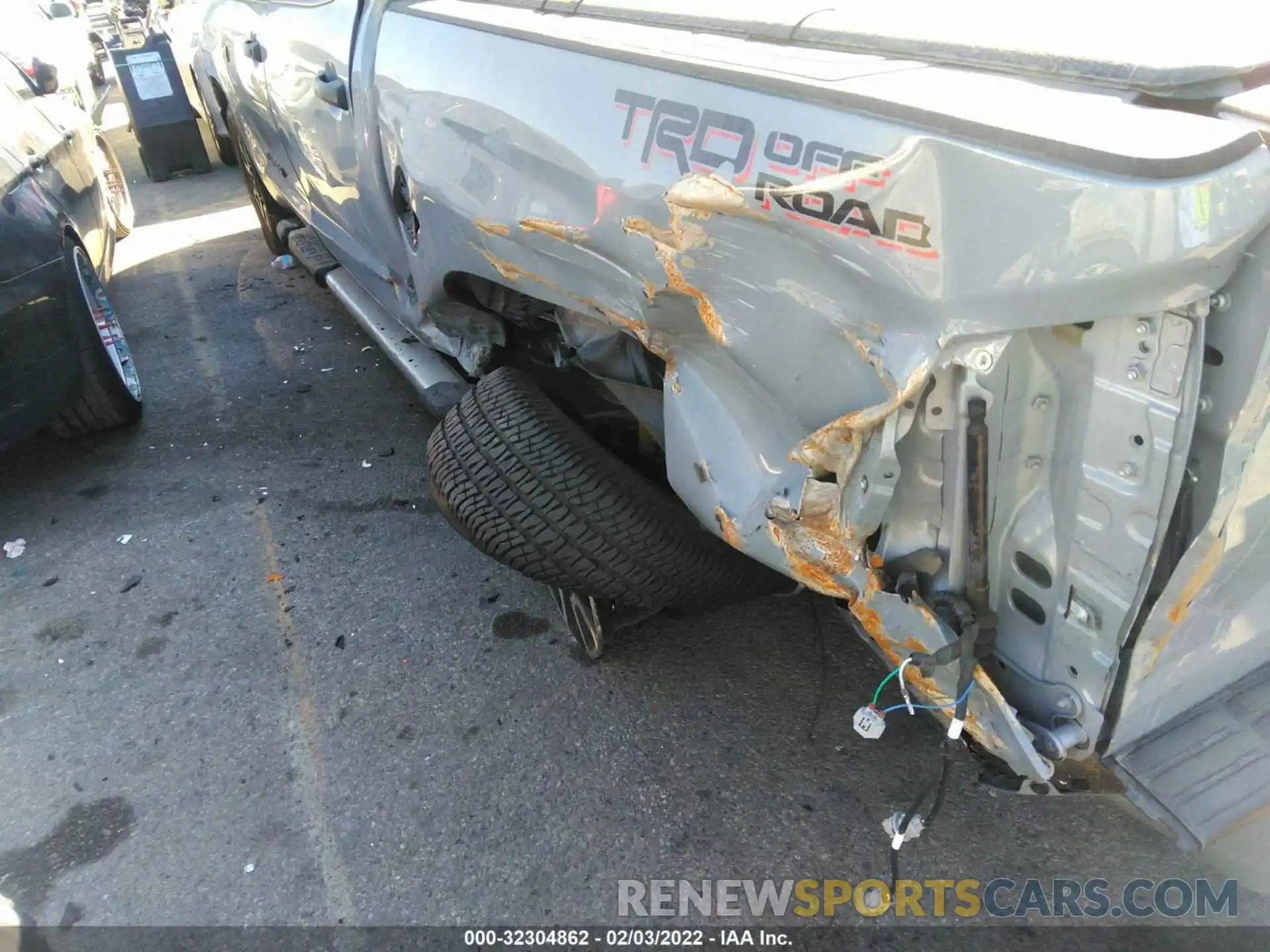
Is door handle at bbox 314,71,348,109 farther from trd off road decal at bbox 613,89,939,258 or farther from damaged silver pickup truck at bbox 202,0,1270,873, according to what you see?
trd off road decal at bbox 613,89,939,258

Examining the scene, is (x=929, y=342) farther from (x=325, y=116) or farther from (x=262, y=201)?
(x=262, y=201)

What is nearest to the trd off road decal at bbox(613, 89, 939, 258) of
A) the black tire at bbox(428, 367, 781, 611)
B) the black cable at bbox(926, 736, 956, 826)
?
the black tire at bbox(428, 367, 781, 611)

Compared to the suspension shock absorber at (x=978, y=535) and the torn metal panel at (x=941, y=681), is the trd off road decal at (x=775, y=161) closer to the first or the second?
the suspension shock absorber at (x=978, y=535)

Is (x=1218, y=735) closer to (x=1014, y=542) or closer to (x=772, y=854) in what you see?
(x=1014, y=542)

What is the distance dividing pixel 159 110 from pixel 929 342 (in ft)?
29.7

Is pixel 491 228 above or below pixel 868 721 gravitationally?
above

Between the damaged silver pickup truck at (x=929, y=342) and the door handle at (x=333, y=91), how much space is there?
696 millimetres

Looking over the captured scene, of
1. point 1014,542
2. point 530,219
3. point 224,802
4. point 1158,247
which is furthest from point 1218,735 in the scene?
point 224,802

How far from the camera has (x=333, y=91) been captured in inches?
114

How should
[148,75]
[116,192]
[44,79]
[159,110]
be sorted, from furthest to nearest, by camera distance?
[159,110]
[148,75]
[116,192]
[44,79]

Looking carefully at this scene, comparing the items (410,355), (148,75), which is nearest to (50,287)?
(410,355)

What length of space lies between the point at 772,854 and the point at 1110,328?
4.78 ft

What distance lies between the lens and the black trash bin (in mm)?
7992

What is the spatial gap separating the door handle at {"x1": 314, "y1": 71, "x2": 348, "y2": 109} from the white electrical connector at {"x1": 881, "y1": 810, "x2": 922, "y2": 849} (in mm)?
2668
